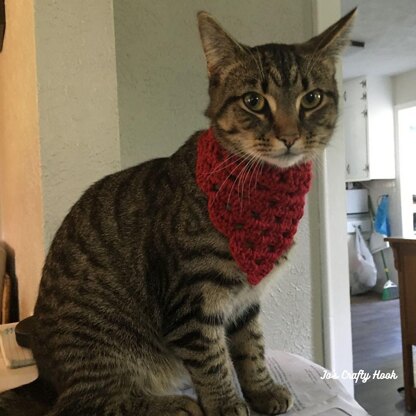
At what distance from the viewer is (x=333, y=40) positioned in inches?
32.6

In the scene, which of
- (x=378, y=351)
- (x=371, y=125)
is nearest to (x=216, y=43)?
(x=378, y=351)

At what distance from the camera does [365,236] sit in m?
4.70

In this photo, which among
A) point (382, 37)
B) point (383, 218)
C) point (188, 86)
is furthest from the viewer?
point (383, 218)

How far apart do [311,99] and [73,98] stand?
0.54 m

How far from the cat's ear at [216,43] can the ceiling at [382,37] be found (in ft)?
4.59

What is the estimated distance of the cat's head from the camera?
2.55 feet

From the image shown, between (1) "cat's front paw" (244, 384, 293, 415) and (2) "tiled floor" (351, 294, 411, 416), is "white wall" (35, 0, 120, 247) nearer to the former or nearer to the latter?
(1) "cat's front paw" (244, 384, 293, 415)

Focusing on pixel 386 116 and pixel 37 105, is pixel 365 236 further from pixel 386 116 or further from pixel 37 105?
pixel 37 105

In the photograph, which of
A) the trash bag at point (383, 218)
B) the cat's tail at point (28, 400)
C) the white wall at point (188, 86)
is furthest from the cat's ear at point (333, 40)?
the trash bag at point (383, 218)

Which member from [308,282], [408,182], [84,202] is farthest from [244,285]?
[408,182]

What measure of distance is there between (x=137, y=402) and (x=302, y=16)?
Result: 132 centimetres

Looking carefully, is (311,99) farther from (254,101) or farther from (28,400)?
(28,400)

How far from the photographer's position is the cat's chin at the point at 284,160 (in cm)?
77

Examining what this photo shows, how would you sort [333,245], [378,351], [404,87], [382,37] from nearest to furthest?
[333,245], [378,351], [382,37], [404,87]
